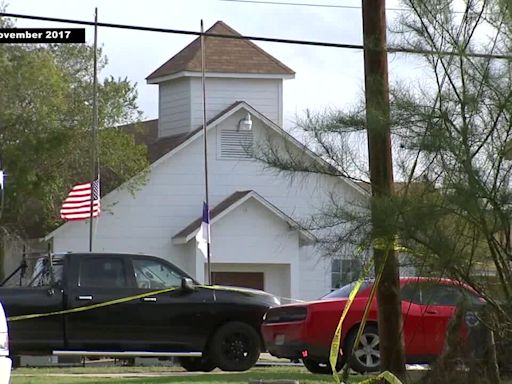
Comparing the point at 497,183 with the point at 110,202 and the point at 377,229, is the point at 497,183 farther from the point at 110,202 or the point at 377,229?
the point at 110,202

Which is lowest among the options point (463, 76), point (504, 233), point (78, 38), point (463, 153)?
point (504, 233)

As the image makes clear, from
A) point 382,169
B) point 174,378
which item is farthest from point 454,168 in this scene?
point 174,378

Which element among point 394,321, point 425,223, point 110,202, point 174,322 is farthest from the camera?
point 110,202

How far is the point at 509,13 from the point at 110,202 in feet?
90.1

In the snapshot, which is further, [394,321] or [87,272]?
[87,272]

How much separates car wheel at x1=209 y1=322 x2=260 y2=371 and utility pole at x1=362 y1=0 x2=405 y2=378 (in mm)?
4662

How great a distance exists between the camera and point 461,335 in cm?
1395

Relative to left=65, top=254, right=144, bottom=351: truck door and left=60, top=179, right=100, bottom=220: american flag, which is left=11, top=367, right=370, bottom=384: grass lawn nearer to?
left=65, top=254, right=144, bottom=351: truck door

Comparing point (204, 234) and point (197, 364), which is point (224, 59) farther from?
point (197, 364)

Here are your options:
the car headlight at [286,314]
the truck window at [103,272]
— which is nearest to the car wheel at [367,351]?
the car headlight at [286,314]

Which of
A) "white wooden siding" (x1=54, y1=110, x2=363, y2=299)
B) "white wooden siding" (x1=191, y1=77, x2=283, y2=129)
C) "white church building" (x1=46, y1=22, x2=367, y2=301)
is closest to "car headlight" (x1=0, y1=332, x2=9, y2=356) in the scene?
"white church building" (x1=46, y1=22, x2=367, y2=301)

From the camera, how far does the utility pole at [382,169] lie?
40.9 ft

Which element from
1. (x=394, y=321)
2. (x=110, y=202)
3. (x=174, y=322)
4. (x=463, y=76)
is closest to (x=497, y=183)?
(x=463, y=76)

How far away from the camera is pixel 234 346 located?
18250mm
